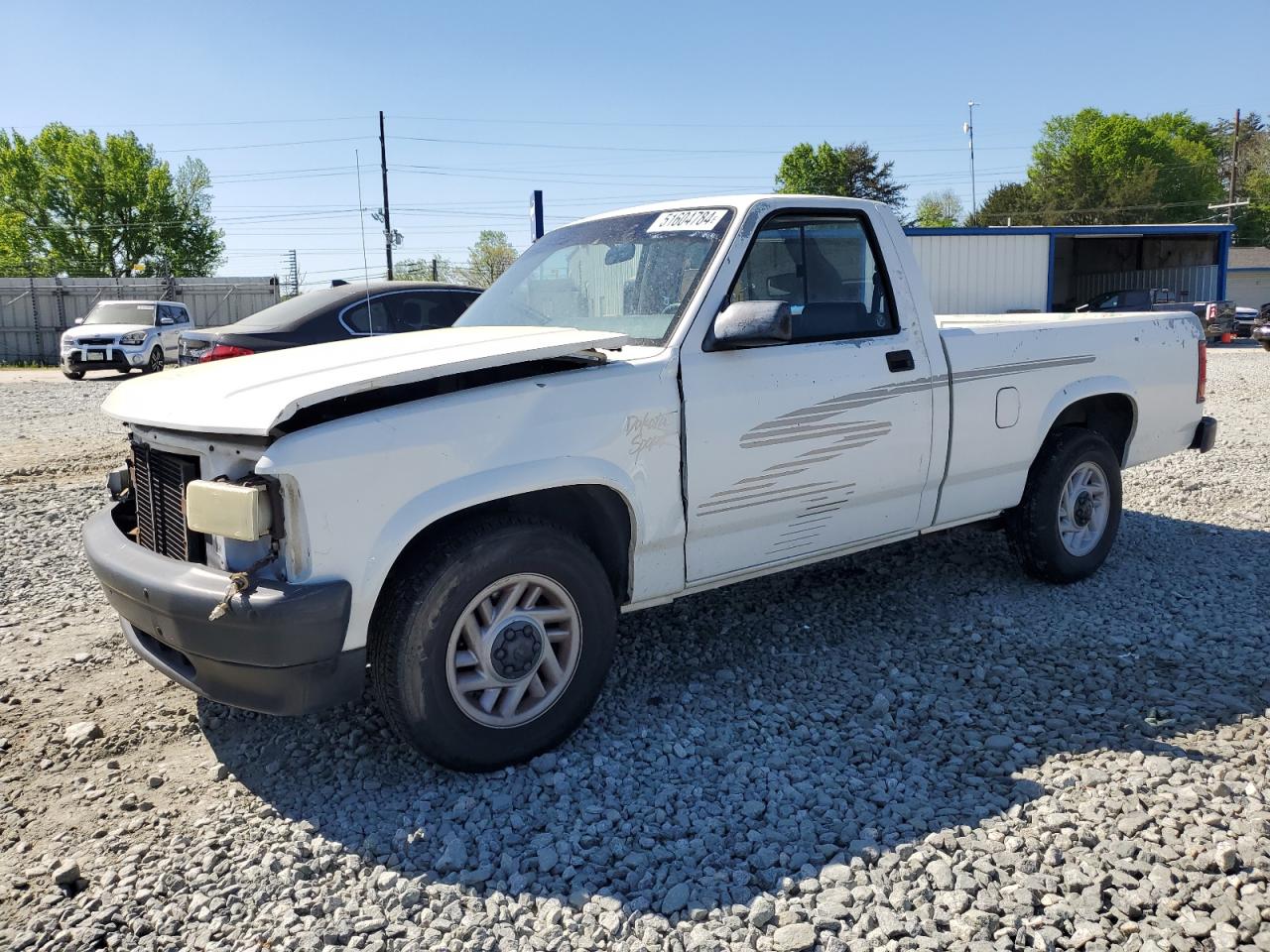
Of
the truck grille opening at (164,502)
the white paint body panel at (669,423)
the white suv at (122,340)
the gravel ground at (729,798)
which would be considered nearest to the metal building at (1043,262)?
the white suv at (122,340)

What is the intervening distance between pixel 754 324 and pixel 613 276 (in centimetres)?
90

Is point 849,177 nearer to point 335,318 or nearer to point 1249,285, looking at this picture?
point 1249,285

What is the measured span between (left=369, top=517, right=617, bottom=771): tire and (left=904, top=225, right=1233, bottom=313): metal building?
82.7 ft

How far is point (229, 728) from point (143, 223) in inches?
3160

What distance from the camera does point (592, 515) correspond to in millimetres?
3643

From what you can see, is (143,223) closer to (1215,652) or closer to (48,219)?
(48,219)

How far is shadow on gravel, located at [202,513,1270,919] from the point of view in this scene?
116 inches

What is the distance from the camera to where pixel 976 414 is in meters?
4.66

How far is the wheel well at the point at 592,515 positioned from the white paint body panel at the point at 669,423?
0.06m

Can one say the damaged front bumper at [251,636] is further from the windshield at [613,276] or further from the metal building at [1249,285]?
the metal building at [1249,285]

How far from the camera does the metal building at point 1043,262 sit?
31.2 meters

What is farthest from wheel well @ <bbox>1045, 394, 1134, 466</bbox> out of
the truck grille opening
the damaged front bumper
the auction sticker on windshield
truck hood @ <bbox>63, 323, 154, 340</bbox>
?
truck hood @ <bbox>63, 323, 154, 340</bbox>

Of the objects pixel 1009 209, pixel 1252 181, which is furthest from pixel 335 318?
pixel 1252 181

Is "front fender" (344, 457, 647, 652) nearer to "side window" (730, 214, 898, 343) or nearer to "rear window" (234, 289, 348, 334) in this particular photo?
"side window" (730, 214, 898, 343)
